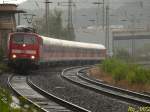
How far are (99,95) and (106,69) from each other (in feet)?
50.3

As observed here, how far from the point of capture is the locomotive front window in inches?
1391

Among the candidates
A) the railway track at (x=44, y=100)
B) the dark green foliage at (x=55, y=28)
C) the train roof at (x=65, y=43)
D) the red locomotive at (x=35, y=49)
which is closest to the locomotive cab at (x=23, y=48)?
the red locomotive at (x=35, y=49)

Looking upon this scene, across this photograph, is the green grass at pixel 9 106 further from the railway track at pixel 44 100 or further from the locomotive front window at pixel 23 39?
the locomotive front window at pixel 23 39

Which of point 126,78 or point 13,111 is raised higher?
point 13,111

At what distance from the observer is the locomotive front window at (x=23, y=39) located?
35.3 m

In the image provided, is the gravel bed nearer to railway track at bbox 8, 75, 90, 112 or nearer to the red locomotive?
railway track at bbox 8, 75, 90, 112

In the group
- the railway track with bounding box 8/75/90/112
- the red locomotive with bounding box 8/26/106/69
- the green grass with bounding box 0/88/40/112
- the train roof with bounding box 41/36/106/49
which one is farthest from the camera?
the train roof with bounding box 41/36/106/49

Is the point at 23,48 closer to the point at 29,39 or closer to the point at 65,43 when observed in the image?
the point at 29,39

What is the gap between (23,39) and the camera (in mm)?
35500

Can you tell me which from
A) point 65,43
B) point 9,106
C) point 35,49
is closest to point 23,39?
point 35,49

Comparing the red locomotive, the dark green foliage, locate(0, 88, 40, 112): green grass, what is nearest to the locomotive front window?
the red locomotive

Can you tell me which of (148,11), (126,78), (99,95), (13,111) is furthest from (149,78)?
(148,11)

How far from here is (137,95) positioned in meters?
20.7

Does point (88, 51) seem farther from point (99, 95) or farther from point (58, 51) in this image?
point (99, 95)
